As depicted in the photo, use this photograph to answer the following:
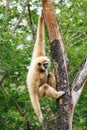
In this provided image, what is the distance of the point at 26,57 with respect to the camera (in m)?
13.3

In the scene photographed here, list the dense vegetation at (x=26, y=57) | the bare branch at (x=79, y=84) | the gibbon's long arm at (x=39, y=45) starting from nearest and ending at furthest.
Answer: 1. the bare branch at (x=79, y=84)
2. the gibbon's long arm at (x=39, y=45)
3. the dense vegetation at (x=26, y=57)

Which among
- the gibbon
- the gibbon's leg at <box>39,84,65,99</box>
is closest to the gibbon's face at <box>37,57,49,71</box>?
the gibbon

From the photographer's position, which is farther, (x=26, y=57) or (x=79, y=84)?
(x=26, y=57)

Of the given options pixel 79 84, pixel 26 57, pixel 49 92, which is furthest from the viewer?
pixel 26 57

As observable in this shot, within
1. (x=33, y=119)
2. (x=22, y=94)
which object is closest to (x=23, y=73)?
(x=22, y=94)

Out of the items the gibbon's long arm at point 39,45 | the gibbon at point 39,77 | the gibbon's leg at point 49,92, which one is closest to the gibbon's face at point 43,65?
the gibbon at point 39,77

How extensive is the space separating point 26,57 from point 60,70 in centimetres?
592

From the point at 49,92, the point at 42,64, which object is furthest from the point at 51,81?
the point at 42,64

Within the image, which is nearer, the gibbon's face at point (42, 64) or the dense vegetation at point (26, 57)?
the gibbon's face at point (42, 64)

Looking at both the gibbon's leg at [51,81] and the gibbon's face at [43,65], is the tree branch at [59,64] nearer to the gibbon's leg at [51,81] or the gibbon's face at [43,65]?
the gibbon's leg at [51,81]

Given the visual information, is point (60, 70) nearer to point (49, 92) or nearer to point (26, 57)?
point (49, 92)

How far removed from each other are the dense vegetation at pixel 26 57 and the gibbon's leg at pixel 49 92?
4.22 m

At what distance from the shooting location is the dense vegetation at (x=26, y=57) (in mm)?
13078

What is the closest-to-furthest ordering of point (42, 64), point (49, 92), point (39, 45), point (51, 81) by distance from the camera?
1. point (49, 92)
2. point (51, 81)
3. point (42, 64)
4. point (39, 45)
